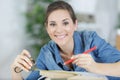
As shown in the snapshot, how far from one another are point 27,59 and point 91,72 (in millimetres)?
282

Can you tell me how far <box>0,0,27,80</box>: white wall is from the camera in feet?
12.4

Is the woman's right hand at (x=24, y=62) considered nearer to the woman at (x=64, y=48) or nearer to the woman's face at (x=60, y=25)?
the woman at (x=64, y=48)

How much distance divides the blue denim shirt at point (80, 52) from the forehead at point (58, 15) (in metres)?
0.17

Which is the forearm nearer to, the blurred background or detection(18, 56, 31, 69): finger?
detection(18, 56, 31, 69): finger

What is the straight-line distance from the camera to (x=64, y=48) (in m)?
1.49

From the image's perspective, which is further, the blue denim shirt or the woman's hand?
the blue denim shirt

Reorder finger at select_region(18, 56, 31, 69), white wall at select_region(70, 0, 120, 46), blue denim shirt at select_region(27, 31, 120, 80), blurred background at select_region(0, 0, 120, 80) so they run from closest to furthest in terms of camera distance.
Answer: finger at select_region(18, 56, 31, 69), blue denim shirt at select_region(27, 31, 120, 80), blurred background at select_region(0, 0, 120, 80), white wall at select_region(70, 0, 120, 46)

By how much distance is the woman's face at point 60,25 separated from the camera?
134cm

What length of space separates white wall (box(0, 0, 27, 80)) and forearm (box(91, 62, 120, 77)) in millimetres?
2704

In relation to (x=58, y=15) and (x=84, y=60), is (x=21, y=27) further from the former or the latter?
(x=84, y=60)

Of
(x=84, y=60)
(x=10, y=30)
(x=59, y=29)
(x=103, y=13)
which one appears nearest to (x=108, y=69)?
(x=84, y=60)

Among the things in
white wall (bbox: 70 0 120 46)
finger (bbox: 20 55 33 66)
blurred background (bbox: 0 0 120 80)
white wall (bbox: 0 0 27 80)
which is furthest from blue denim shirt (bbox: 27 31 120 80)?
white wall (bbox: 70 0 120 46)

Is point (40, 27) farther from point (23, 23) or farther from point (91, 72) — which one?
point (91, 72)

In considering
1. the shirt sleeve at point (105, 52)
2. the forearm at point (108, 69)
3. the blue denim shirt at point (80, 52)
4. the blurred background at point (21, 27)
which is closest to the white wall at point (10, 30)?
the blurred background at point (21, 27)
